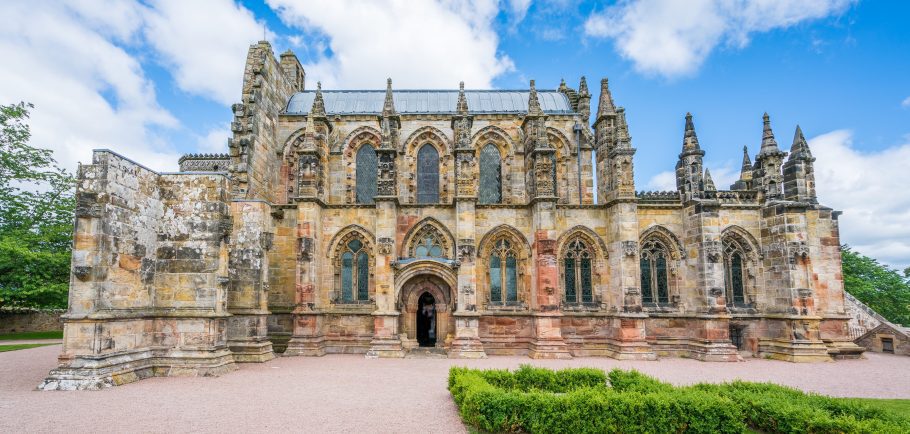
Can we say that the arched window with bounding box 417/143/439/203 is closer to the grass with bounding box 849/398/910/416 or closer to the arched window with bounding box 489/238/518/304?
the arched window with bounding box 489/238/518/304

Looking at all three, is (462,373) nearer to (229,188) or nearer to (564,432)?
(564,432)

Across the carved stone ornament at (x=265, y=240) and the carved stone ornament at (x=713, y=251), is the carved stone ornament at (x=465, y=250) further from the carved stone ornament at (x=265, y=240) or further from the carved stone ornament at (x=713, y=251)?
the carved stone ornament at (x=713, y=251)

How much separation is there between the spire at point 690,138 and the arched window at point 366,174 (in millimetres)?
15964

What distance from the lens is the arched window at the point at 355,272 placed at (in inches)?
882

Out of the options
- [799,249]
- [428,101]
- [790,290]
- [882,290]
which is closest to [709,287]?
[790,290]

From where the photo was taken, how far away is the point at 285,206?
22484 millimetres

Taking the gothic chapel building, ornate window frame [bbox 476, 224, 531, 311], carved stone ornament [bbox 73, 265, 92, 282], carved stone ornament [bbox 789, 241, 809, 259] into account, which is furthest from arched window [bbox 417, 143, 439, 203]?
carved stone ornament [bbox 789, 241, 809, 259]

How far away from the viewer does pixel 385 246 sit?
69.0 ft

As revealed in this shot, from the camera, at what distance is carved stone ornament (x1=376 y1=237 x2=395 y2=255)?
21.0 metres

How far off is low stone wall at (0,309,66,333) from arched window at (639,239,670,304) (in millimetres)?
33881

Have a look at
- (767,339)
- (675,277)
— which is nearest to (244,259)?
(675,277)

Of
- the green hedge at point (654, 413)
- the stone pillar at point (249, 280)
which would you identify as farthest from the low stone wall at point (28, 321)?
the green hedge at point (654, 413)

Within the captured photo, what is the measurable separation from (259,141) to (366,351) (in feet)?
39.2

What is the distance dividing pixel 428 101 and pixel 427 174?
18.5ft
